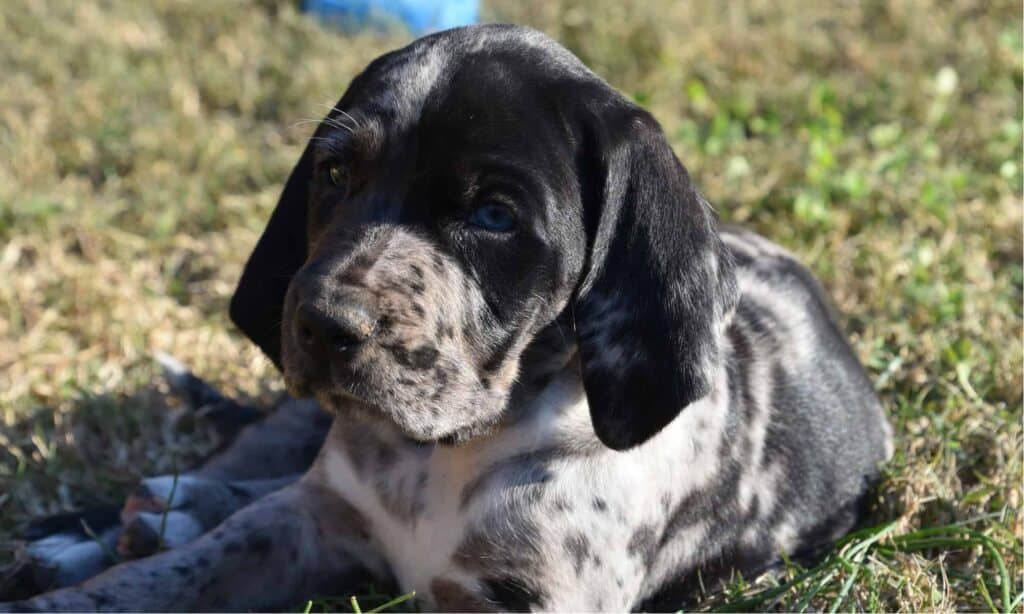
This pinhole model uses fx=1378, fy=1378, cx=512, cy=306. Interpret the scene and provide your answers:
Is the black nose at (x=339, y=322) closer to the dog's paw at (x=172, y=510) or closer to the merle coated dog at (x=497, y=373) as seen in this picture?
the merle coated dog at (x=497, y=373)

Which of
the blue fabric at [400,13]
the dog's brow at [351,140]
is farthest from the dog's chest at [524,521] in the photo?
the blue fabric at [400,13]

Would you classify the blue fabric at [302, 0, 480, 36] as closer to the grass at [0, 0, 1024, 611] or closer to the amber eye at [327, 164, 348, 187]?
the grass at [0, 0, 1024, 611]

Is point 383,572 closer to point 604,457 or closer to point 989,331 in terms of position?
point 604,457

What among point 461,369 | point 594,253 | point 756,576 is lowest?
point 756,576

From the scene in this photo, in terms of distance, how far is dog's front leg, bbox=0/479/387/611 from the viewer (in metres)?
4.17

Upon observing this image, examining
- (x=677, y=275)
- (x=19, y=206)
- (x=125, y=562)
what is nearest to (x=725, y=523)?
(x=677, y=275)

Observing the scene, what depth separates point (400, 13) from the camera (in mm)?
8922

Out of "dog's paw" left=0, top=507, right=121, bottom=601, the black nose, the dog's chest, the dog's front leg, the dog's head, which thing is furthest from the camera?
"dog's paw" left=0, top=507, right=121, bottom=601

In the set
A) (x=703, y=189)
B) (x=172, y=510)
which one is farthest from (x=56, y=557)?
(x=703, y=189)

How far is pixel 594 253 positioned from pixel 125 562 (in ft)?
6.09

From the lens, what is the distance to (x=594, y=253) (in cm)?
375

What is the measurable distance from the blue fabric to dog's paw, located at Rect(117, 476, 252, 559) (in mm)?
4539

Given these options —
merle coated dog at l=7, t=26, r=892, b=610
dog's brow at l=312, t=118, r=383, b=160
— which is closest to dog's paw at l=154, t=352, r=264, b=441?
merle coated dog at l=7, t=26, r=892, b=610

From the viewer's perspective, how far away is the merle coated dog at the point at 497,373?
3.65 metres
